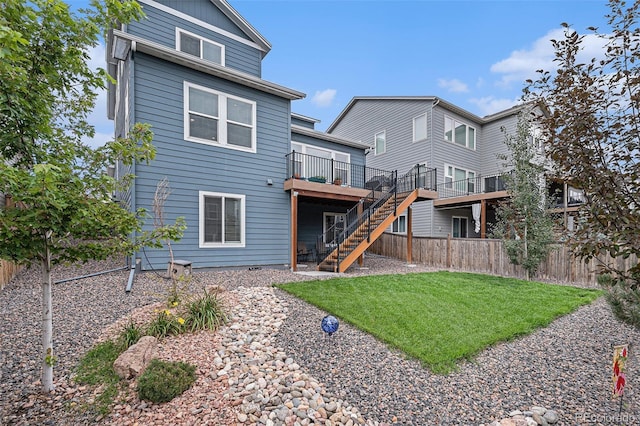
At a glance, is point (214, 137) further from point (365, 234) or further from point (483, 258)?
point (483, 258)

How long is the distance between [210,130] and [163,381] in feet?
24.0

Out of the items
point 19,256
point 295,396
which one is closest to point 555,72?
point 295,396

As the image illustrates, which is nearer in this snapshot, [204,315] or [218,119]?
[204,315]

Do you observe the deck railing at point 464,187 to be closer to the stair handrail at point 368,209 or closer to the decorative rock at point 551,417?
the stair handrail at point 368,209

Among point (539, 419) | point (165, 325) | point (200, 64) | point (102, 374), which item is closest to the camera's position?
point (539, 419)

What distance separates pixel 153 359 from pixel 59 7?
11.1 feet

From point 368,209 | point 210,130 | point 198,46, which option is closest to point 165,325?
point 210,130

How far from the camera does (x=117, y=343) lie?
3818 mm

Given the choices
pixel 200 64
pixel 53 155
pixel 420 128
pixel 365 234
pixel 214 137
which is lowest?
pixel 365 234

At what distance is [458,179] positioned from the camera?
56.6ft

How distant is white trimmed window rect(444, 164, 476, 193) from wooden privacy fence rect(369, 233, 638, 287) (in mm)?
5293

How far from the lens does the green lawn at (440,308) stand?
13.6 feet

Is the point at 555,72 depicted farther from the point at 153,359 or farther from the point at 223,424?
the point at 153,359

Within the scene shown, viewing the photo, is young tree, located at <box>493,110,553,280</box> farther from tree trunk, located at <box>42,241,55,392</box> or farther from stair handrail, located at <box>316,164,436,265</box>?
tree trunk, located at <box>42,241,55,392</box>
